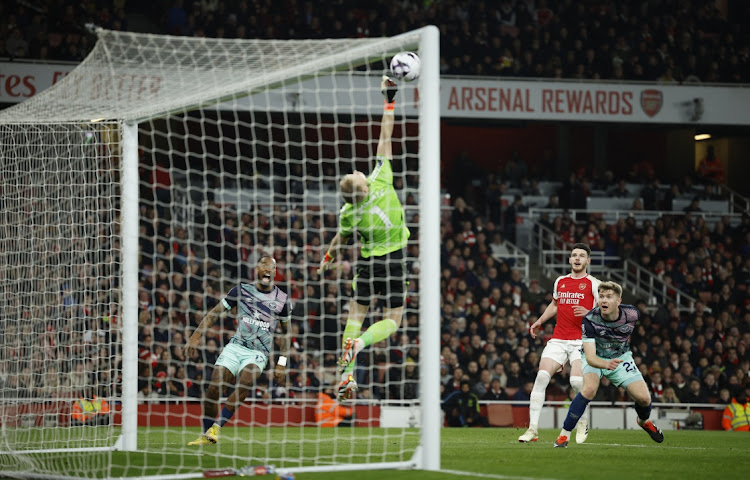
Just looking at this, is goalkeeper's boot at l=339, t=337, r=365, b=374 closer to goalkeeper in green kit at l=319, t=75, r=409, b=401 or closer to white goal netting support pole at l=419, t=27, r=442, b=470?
goalkeeper in green kit at l=319, t=75, r=409, b=401

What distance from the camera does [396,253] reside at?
8.63 meters

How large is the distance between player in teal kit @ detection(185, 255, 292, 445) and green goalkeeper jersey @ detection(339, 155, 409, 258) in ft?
6.02

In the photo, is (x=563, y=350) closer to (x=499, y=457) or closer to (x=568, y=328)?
(x=568, y=328)

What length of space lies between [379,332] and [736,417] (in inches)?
422

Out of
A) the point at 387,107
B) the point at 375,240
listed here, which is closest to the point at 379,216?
the point at 375,240

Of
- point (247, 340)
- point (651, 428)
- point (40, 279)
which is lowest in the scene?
point (651, 428)

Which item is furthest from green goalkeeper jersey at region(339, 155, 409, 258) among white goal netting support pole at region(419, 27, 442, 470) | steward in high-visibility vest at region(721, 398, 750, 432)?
steward in high-visibility vest at region(721, 398, 750, 432)

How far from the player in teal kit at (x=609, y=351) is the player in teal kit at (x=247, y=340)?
2.84 meters

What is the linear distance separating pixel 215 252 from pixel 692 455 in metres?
10.0

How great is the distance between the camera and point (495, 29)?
2312 centimetres

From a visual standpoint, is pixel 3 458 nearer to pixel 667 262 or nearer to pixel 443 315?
pixel 443 315

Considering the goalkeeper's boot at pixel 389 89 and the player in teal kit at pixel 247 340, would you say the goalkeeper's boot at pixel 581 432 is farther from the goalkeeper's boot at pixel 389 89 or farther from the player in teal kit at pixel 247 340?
the goalkeeper's boot at pixel 389 89

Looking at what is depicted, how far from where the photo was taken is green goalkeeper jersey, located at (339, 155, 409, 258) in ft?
27.8

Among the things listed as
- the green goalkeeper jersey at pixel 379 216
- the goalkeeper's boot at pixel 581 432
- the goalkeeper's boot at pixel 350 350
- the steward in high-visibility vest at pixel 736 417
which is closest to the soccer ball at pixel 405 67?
the green goalkeeper jersey at pixel 379 216
